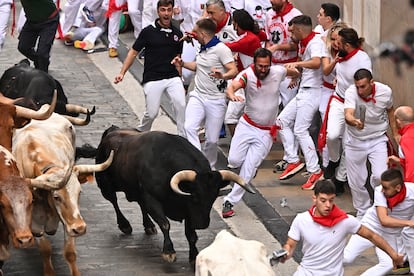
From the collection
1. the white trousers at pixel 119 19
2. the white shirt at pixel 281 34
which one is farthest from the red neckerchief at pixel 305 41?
the white trousers at pixel 119 19

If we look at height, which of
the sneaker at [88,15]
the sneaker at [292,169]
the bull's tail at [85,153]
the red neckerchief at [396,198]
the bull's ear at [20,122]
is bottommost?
the sneaker at [88,15]

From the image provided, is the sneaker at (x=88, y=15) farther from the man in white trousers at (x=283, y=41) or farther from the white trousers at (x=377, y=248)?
the white trousers at (x=377, y=248)

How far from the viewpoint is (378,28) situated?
45.8ft

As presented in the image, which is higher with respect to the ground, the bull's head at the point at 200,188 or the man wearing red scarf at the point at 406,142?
the man wearing red scarf at the point at 406,142

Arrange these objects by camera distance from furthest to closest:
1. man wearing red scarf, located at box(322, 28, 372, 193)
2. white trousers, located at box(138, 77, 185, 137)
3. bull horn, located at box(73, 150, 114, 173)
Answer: white trousers, located at box(138, 77, 185, 137) < man wearing red scarf, located at box(322, 28, 372, 193) < bull horn, located at box(73, 150, 114, 173)

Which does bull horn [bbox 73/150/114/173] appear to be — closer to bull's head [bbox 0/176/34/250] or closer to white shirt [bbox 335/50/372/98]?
bull's head [bbox 0/176/34/250]

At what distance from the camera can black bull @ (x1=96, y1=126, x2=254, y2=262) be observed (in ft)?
36.6

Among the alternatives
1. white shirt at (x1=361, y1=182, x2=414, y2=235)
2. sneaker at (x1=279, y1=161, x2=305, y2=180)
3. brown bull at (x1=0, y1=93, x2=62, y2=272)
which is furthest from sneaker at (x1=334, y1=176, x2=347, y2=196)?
brown bull at (x1=0, y1=93, x2=62, y2=272)

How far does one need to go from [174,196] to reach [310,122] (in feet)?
10.3

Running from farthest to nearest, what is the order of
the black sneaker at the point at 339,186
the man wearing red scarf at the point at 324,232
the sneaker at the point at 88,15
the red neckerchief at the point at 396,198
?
the sneaker at the point at 88,15 → the black sneaker at the point at 339,186 → the red neckerchief at the point at 396,198 → the man wearing red scarf at the point at 324,232

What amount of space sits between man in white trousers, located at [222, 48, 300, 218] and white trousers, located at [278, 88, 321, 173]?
2.78 ft

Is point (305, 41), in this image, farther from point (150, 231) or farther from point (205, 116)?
point (150, 231)

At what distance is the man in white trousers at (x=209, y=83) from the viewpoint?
45.0 feet

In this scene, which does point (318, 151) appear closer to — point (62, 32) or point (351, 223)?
point (351, 223)
